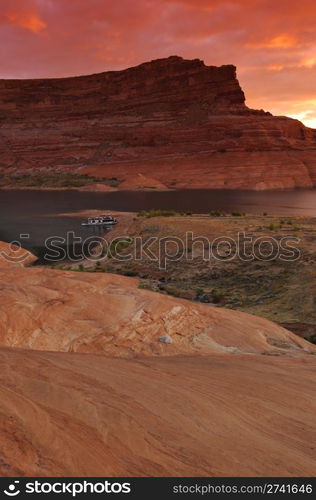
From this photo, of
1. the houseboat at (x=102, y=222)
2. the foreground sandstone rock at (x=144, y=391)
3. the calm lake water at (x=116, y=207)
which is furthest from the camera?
the houseboat at (x=102, y=222)

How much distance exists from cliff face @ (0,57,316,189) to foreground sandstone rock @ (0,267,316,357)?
9272 cm

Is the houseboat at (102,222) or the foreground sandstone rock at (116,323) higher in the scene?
the houseboat at (102,222)

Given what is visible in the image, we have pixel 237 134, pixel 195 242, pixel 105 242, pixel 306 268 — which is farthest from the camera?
A: pixel 237 134

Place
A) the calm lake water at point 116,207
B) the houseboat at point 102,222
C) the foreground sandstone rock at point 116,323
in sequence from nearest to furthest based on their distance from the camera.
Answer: the foreground sandstone rock at point 116,323 < the calm lake water at point 116,207 < the houseboat at point 102,222

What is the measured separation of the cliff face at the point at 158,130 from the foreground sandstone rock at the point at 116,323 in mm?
92721

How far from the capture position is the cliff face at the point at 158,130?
372 ft

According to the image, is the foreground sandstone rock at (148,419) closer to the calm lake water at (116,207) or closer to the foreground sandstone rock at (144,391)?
the foreground sandstone rock at (144,391)

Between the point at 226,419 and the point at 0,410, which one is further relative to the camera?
the point at 226,419

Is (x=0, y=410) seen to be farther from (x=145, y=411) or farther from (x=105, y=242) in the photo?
(x=105, y=242)

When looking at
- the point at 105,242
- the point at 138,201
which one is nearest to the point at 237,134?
the point at 138,201

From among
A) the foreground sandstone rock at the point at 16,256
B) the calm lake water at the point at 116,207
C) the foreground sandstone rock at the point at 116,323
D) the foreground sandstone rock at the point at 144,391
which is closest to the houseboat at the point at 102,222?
the calm lake water at the point at 116,207

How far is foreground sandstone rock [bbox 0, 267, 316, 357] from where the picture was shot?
1148 cm
